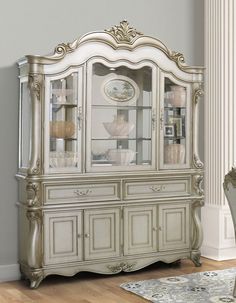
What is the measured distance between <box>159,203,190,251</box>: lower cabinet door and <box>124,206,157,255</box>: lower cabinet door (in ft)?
0.24

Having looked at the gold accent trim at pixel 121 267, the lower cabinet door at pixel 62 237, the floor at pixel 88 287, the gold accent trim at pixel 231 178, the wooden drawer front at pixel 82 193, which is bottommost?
the floor at pixel 88 287

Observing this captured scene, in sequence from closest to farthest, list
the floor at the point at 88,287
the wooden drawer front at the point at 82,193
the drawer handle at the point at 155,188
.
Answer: the floor at the point at 88,287 < the wooden drawer front at the point at 82,193 < the drawer handle at the point at 155,188

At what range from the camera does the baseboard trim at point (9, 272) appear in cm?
471

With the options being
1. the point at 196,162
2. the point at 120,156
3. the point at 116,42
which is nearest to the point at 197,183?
the point at 196,162

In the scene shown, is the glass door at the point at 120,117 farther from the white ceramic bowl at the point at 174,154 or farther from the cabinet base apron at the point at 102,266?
the cabinet base apron at the point at 102,266

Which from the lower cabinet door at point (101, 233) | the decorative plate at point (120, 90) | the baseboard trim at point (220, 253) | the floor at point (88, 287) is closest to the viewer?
the floor at point (88, 287)

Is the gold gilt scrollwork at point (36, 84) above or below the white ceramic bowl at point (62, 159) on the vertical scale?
above

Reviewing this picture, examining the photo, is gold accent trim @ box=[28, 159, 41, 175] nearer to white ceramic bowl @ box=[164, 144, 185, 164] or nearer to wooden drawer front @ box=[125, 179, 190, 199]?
wooden drawer front @ box=[125, 179, 190, 199]

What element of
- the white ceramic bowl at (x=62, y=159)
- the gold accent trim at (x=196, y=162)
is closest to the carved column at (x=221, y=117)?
the gold accent trim at (x=196, y=162)

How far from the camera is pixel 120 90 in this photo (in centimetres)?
487

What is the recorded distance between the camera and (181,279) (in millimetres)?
4656

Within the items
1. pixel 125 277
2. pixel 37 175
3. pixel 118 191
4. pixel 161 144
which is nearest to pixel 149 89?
pixel 161 144

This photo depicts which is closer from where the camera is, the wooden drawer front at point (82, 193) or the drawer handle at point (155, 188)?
the wooden drawer front at point (82, 193)

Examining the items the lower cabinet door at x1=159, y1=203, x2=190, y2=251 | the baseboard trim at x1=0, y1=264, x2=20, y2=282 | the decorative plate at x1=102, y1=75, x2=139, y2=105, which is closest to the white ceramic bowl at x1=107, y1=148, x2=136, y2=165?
the decorative plate at x1=102, y1=75, x2=139, y2=105
